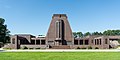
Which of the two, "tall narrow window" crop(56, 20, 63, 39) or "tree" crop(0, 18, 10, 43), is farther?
"tree" crop(0, 18, 10, 43)

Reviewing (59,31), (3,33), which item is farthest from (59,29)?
(3,33)

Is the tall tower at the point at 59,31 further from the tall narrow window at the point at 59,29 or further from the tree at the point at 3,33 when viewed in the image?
the tree at the point at 3,33

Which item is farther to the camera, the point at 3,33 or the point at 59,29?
the point at 3,33

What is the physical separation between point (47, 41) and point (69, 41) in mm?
6935

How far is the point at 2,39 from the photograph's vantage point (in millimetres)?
87312

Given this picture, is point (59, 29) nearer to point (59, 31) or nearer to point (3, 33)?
point (59, 31)

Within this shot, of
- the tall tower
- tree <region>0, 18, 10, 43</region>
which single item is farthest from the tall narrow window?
tree <region>0, 18, 10, 43</region>

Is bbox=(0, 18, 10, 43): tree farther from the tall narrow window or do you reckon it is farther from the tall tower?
the tall narrow window

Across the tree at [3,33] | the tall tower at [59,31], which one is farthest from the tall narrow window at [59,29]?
the tree at [3,33]

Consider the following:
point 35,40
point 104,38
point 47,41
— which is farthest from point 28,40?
point 104,38

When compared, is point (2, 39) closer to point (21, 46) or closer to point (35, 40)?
point (35, 40)

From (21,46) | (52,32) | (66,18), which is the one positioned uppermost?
(66,18)

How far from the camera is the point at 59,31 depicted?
62781 mm

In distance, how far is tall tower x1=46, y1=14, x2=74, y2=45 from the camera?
205 feet
